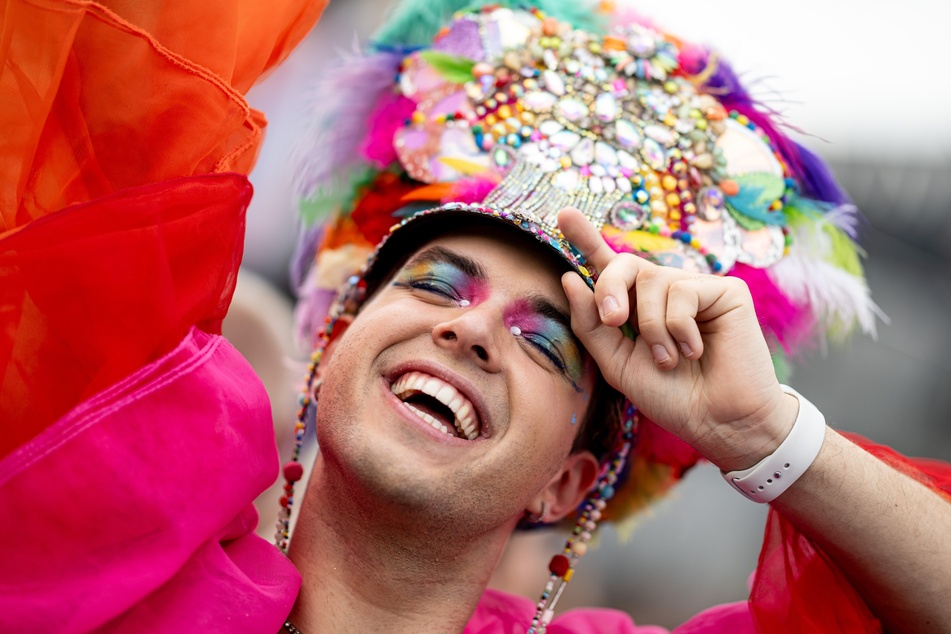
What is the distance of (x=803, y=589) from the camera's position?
6.81ft

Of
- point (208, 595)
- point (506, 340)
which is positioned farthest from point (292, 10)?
point (208, 595)

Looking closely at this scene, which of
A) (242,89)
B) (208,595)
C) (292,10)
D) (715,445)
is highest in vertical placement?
(292,10)

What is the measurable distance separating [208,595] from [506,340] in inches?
35.6

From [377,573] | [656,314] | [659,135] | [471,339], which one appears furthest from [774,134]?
[377,573]

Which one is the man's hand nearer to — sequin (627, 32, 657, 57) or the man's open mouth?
the man's open mouth

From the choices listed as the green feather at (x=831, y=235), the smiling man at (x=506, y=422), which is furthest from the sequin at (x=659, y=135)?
the smiling man at (x=506, y=422)

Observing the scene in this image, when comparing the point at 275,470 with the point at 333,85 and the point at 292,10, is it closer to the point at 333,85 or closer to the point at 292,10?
the point at 292,10

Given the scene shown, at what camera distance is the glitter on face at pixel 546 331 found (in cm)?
217

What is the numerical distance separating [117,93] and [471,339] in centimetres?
93

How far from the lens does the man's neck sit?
207cm

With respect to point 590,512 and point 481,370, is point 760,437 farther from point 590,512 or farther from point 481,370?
point 590,512

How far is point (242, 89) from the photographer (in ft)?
6.13

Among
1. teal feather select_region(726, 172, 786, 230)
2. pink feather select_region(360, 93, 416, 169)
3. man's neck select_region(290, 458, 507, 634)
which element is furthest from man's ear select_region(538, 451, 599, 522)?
pink feather select_region(360, 93, 416, 169)

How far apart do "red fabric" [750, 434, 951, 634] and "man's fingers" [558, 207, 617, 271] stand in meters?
0.78
